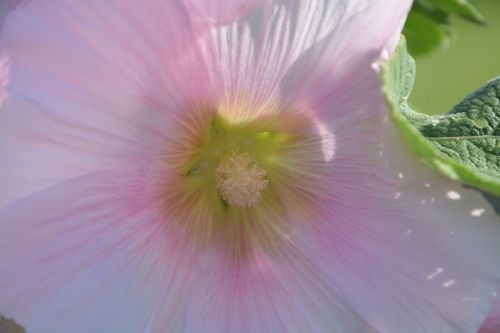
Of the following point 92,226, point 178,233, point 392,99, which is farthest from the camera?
point 178,233

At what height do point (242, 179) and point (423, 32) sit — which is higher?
point (423, 32)

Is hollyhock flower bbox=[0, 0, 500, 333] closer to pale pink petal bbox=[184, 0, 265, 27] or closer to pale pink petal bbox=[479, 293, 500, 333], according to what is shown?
pale pink petal bbox=[184, 0, 265, 27]

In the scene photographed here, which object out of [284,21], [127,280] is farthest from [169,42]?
[127,280]

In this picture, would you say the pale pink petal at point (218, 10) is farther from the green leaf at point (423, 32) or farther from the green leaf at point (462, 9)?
the green leaf at point (423, 32)

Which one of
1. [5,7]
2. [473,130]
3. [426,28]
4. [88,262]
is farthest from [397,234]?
[426,28]

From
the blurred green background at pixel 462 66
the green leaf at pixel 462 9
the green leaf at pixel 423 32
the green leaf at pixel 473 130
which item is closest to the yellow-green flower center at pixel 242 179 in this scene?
the green leaf at pixel 473 130

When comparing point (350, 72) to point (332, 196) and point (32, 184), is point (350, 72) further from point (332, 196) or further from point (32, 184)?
point (32, 184)

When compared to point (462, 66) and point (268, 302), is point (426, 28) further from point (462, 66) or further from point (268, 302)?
point (462, 66)
